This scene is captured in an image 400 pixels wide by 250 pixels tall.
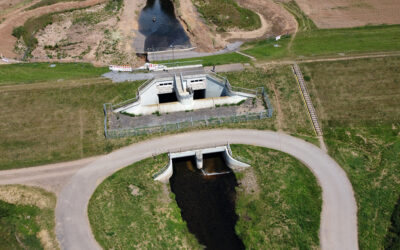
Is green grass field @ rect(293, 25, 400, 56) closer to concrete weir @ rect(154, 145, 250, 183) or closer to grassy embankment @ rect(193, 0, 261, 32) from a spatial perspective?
grassy embankment @ rect(193, 0, 261, 32)

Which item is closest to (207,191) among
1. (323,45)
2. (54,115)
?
(54,115)

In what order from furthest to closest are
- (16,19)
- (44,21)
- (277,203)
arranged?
(44,21) → (16,19) → (277,203)

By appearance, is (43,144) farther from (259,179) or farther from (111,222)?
(259,179)

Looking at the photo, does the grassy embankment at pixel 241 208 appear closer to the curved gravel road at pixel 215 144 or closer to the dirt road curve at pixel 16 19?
the curved gravel road at pixel 215 144

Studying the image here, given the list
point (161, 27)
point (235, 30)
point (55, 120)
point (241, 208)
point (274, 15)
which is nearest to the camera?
point (241, 208)

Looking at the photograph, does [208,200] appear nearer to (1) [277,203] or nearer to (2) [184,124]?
(1) [277,203]

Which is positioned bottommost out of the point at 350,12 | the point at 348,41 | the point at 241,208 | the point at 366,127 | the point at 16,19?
the point at 241,208

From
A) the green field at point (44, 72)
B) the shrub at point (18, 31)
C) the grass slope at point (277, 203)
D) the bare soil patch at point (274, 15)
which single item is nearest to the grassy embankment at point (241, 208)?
the grass slope at point (277, 203)
